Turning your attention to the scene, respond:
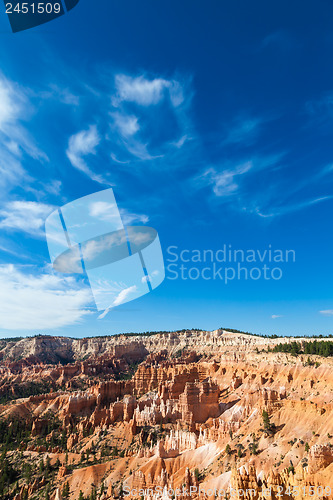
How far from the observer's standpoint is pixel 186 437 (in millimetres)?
55188

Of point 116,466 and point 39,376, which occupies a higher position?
point 39,376

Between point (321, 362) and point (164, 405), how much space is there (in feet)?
118

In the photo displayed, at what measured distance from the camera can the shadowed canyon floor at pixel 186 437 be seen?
36.2 meters

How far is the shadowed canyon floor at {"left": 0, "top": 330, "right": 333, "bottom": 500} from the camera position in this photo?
36150 millimetres

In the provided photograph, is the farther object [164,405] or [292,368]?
[164,405]

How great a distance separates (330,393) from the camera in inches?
1965

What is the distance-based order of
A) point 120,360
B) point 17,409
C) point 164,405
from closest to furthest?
point 164,405 → point 17,409 → point 120,360

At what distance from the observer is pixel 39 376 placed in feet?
469

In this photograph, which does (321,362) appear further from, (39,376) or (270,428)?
(39,376)

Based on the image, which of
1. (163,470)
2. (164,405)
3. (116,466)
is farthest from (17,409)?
(163,470)

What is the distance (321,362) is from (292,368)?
5.93 m

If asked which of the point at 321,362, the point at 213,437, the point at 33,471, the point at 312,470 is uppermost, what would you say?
the point at 321,362

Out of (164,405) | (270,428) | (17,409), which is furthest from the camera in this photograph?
(17,409)

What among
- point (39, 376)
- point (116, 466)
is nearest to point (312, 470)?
point (116, 466)
